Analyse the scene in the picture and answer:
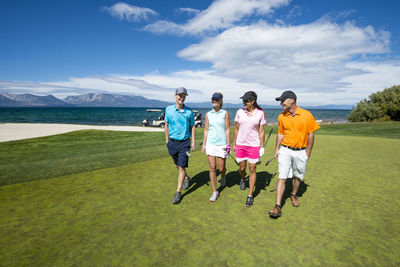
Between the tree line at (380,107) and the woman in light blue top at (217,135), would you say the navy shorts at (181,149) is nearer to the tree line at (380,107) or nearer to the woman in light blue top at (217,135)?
the woman in light blue top at (217,135)

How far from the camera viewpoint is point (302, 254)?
9.53 ft

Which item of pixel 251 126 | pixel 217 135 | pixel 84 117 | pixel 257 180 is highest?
pixel 251 126

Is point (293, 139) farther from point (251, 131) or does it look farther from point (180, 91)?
point (180, 91)

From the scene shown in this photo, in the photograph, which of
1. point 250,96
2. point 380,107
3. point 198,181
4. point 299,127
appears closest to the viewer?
point 299,127

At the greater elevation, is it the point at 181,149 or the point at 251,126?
the point at 251,126

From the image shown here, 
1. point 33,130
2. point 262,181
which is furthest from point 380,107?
point 33,130

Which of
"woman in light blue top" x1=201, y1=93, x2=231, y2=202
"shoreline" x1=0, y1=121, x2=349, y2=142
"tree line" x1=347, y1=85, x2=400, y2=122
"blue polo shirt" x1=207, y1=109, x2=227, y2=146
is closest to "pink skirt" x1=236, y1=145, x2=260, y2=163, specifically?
"woman in light blue top" x1=201, y1=93, x2=231, y2=202

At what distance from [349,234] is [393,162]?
21.9 ft

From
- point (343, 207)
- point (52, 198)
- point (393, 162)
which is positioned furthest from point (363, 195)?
point (52, 198)

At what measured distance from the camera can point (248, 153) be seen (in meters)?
4.80

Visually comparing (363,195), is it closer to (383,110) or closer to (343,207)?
(343,207)

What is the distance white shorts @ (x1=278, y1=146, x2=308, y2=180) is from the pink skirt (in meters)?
0.55

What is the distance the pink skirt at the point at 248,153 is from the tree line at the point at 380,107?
43.3m

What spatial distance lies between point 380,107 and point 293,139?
4590 centimetres
